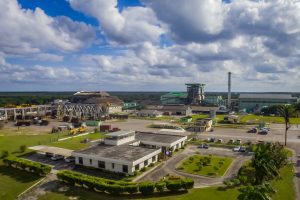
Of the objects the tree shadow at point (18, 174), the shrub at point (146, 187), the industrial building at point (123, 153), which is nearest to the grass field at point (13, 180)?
the tree shadow at point (18, 174)

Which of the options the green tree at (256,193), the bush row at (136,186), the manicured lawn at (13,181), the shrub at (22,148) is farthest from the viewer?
the shrub at (22,148)

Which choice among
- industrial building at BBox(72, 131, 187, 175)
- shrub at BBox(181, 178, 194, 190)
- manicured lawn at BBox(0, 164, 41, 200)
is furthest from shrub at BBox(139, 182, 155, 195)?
manicured lawn at BBox(0, 164, 41, 200)

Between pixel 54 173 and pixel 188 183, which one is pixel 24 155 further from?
pixel 188 183

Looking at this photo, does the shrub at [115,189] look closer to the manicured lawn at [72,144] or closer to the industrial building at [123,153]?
the industrial building at [123,153]

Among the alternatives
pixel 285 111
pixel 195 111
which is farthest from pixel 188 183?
pixel 195 111

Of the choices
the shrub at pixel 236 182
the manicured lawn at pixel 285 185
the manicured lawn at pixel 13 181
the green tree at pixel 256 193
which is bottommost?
the manicured lawn at pixel 13 181

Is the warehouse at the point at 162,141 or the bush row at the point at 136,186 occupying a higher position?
the warehouse at the point at 162,141
